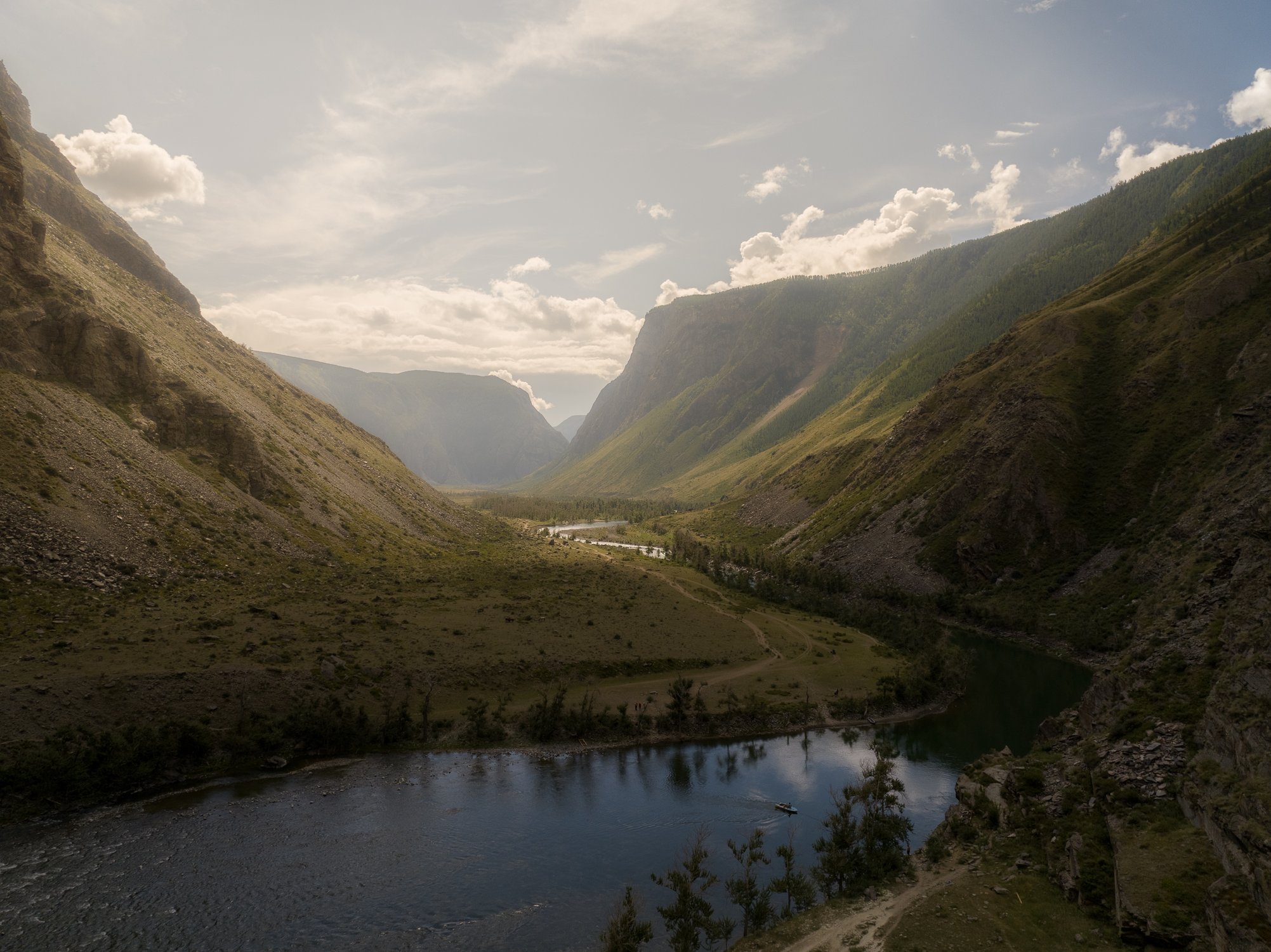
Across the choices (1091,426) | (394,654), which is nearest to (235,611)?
(394,654)

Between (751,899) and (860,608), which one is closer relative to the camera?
(751,899)

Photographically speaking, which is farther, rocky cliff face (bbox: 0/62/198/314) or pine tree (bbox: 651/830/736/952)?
rocky cliff face (bbox: 0/62/198/314)

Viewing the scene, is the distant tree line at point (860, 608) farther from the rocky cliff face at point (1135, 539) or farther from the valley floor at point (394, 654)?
the rocky cliff face at point (1135, 539)

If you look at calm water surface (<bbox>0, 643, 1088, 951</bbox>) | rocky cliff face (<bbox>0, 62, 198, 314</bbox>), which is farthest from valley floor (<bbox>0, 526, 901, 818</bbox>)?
rocky cliff face (<bbox>0, 62, 198, 314</bbox>)

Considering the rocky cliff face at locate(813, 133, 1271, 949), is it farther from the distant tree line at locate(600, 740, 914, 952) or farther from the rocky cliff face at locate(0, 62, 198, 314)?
the rocky cliff face at locate(0, 62, 198, 314)

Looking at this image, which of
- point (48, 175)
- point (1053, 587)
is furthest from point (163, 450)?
point (1053, 587)

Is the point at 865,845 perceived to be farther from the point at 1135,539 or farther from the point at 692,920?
the point at 1135,539
